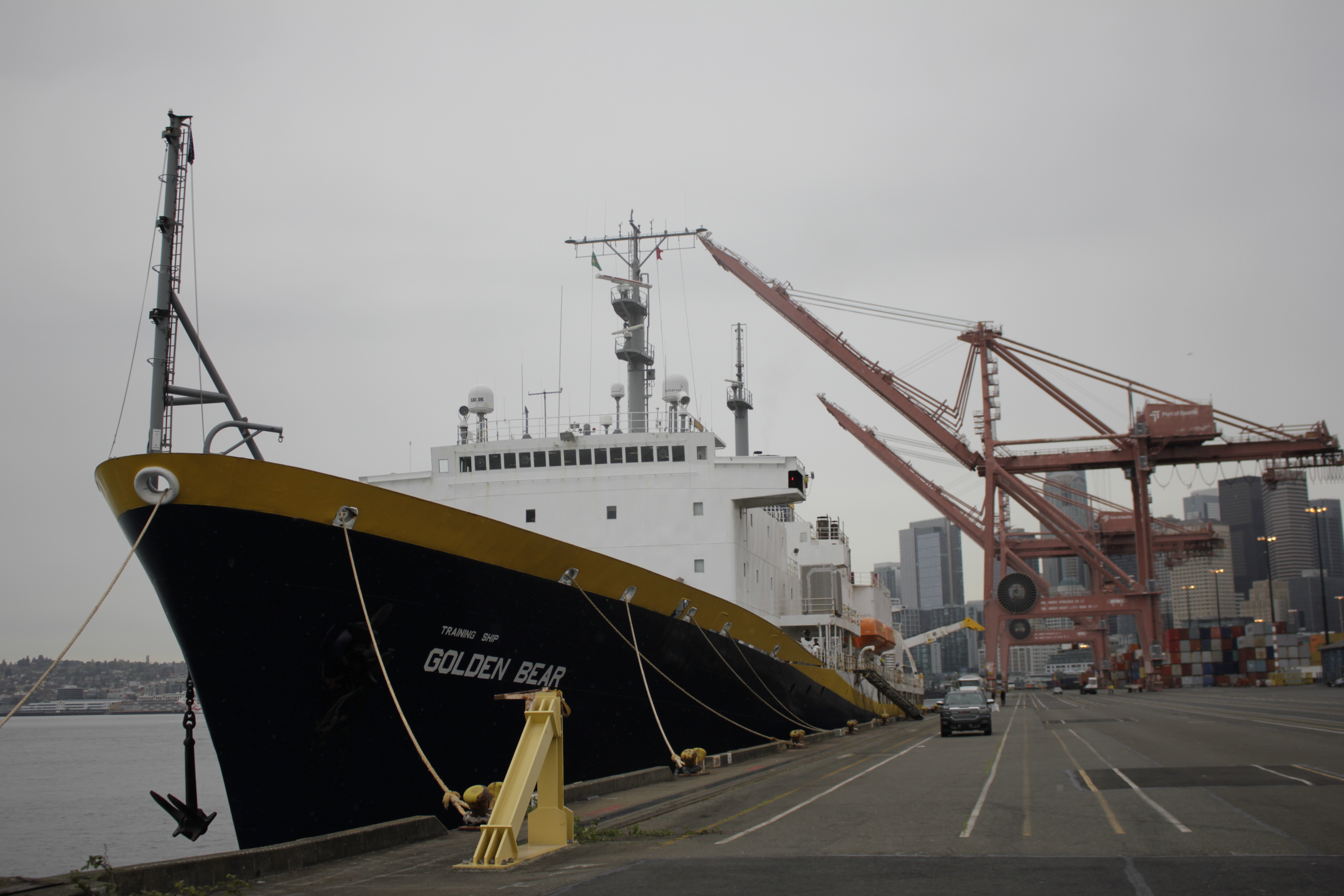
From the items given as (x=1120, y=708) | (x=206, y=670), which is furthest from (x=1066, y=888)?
(x=1120, y=708)

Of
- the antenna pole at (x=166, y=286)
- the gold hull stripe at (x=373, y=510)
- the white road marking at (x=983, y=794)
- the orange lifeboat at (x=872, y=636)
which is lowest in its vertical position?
the white road marking at (x=983, y=794)

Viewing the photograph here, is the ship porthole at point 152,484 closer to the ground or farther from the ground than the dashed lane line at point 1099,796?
farther from the ground

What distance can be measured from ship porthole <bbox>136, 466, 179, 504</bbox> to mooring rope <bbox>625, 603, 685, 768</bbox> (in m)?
6.37

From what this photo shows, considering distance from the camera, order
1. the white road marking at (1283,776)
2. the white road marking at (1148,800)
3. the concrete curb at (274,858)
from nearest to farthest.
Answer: the concrete curb at (274,858)
the white road marking at (1148,800)
the white road marking at (1283,776)

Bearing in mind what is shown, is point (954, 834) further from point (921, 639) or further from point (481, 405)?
point (921, 639)

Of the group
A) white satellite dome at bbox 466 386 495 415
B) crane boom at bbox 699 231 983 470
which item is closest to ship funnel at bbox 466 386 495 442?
white satellite dome at bbox 466 386 495 415

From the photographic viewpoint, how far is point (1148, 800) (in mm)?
11789

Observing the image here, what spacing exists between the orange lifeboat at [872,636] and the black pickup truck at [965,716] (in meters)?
8.41

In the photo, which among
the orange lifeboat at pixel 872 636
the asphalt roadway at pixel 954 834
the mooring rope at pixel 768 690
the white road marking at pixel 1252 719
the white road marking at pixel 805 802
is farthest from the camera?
the orange lifeboat at pixel 872 636

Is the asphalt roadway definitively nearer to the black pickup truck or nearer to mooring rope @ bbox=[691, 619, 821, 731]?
mooring rope @ bbox=[691, 619, 821, 731]

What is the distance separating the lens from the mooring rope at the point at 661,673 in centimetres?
1305

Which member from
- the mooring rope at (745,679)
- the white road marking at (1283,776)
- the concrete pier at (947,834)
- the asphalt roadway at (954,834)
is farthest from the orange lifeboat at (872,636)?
the white road marking at (1283,776)

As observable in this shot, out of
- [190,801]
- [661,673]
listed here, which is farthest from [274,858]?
[661,673]

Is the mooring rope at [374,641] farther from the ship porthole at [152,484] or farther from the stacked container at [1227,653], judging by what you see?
the stacked container at [1227,653]
